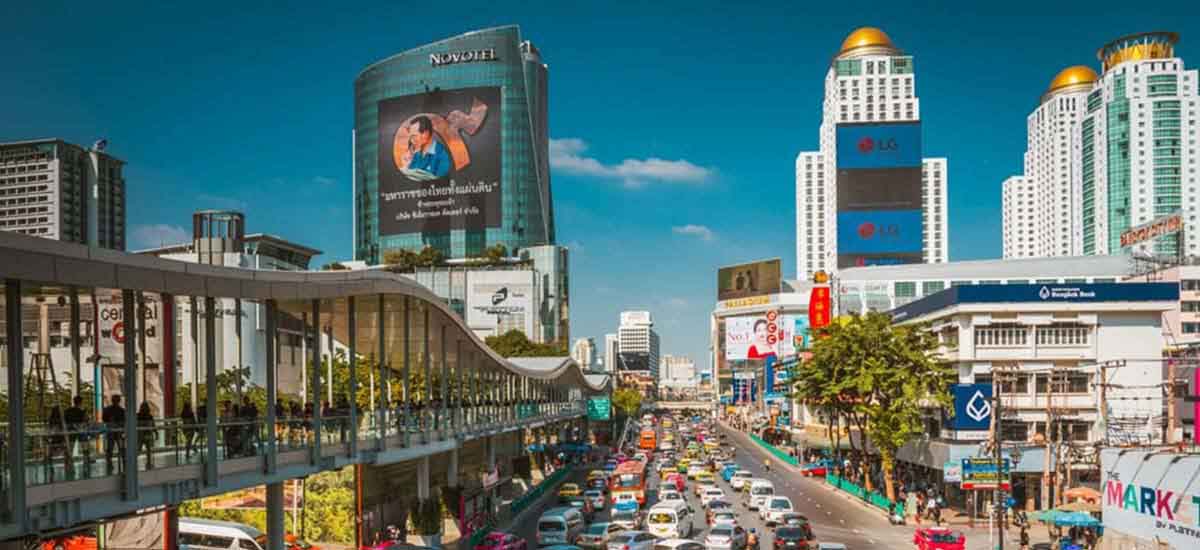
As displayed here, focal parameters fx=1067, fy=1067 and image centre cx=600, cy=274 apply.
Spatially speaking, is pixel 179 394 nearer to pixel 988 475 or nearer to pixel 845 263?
pixel 988 475

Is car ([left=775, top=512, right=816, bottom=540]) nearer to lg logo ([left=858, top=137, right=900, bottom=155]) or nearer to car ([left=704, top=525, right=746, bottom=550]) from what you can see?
car ([left=704, top=525, right=746, bottom=550])

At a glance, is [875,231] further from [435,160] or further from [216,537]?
[216,537]

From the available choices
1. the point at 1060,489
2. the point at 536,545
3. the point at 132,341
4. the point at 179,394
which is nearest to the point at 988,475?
the point at 1060,489

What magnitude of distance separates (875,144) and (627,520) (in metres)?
115

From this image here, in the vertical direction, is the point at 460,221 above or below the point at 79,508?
above

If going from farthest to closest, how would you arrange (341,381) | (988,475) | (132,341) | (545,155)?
(545,155), (341,381), (988,475), (132,341)

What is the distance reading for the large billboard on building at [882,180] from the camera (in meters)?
146

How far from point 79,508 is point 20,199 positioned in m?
35.3

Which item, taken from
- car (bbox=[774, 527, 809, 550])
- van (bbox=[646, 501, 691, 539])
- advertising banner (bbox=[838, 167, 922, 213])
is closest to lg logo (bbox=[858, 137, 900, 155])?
advertising banner (bbox=[838, 167, 922, 213])

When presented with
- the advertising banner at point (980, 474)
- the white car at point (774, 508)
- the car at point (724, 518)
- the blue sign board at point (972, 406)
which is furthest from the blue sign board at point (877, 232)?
the car at point (724, 518)

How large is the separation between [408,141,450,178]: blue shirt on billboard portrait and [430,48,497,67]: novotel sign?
1722 cm

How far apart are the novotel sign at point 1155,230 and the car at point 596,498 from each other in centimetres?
7349

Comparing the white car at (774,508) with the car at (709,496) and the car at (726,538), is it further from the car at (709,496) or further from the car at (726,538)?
the car at (726,538)

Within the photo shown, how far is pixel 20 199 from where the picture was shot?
46.1 m
